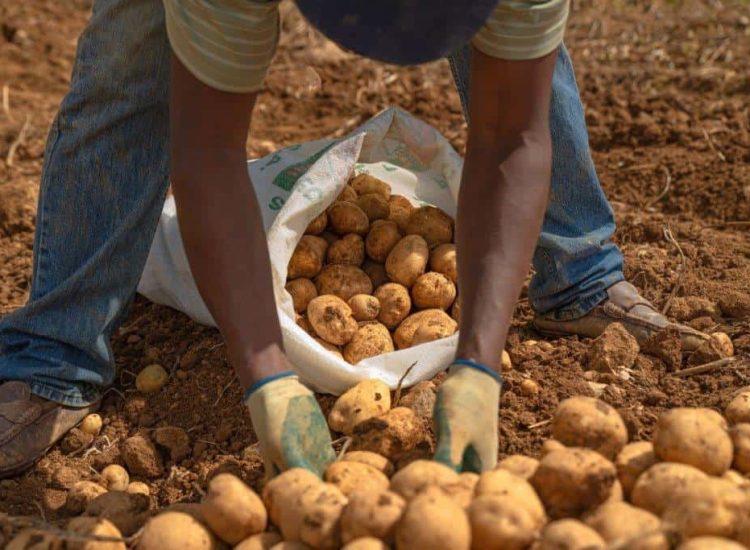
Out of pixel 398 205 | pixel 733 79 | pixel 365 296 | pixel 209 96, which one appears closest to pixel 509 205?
pixel 209 96

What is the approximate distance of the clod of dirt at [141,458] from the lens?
2.57 m

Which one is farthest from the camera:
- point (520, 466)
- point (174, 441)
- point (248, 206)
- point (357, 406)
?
point (174, 441)

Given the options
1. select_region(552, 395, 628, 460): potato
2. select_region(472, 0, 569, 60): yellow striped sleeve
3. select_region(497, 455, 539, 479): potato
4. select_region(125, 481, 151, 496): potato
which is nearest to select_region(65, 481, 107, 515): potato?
select_region(125, 481, 151, 496): potato

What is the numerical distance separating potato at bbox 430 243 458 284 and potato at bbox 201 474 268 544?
1.31 m

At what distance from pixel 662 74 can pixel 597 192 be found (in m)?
2.52

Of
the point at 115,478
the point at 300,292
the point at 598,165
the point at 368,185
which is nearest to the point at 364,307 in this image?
the point at 300,292

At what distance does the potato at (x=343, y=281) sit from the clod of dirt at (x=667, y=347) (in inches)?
32.9

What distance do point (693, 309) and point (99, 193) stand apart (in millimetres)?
1752

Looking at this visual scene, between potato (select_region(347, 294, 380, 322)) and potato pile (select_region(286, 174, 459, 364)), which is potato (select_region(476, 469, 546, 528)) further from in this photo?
potato (select_region(347, 294, 380, 322))

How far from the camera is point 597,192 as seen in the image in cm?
298

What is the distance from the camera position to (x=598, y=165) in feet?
14.1

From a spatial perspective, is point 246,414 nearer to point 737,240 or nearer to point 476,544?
point 476,544

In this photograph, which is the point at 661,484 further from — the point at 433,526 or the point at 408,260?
the point at 408,260

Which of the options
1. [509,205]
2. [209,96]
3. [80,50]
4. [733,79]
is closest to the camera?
[209,96]
